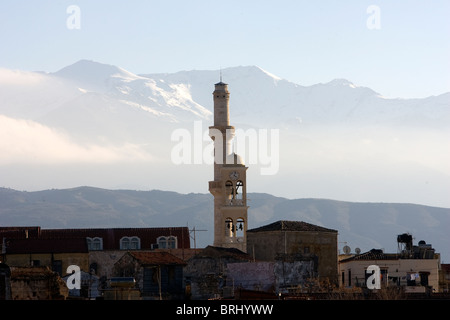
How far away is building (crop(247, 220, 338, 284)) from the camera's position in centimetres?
9813

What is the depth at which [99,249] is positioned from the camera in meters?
119

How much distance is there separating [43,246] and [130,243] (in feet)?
50.0

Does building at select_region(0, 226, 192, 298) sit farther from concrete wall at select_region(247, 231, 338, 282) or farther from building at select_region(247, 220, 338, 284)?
concrete wall at select_region(247, 231, 338, 282)

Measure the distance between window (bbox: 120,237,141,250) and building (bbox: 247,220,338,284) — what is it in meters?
22.3

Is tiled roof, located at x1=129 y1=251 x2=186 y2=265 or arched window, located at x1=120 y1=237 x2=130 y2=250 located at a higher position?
arched window, located at x1=120 y1=237 x2=130 y2=250

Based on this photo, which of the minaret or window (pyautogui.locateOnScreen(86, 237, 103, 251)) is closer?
the minaret

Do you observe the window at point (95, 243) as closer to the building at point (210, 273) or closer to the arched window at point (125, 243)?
the arched window at point (125, 243)

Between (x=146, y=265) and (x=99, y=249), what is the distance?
3488cm

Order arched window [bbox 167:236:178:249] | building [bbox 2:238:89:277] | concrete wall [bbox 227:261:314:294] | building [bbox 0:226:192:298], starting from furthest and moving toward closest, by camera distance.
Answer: arched window [bbox 167:236:178:249], building [bbox 2:238:89:277], building [bbox 0:226:192:298], concrete wall [bbox 227:261:314:294]

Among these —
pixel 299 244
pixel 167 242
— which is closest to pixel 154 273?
pixel 299 244

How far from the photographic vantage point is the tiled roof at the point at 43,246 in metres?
107

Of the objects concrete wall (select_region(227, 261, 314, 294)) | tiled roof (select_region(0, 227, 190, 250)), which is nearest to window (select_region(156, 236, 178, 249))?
tiled roof (select_region(0, 227, 190, 250))
